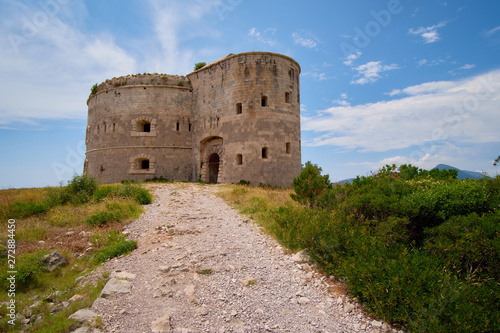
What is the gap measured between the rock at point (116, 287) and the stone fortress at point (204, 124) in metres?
12.8

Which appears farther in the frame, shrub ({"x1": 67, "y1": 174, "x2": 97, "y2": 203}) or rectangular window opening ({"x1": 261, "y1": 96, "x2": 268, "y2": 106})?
rectangular window opening ({"x1": 261, "y1": 96, "x2": 268, "y2": 106})

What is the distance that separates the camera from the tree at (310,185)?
32.4 ft

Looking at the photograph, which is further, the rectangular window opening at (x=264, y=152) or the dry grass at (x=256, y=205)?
the rectangular window opening at (x=264, y=152)

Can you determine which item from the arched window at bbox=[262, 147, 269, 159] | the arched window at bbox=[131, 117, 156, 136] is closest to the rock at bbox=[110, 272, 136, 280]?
the arched window at bbox=[262, 147, 269, 159]

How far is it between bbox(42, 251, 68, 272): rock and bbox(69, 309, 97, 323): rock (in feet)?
9.14

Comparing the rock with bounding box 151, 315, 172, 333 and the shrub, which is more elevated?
the shrub

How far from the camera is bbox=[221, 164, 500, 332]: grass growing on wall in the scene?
3.48 meters

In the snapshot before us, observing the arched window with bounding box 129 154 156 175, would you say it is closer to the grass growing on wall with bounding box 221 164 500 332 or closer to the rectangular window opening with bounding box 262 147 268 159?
the rectangular window opening with bounding box 262 147 268 159

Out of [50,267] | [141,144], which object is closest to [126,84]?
[141,144]

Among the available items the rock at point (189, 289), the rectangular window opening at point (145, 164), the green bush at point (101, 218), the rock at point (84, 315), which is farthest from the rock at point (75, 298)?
the rectangular window opening at point (145, 164)

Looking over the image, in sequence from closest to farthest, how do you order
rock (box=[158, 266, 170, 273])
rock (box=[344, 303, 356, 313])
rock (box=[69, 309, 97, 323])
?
rock (box=[69, 309, 97, 323]) → rock (box=[344, 303, 356, 313]) → rock (box=[158, 266, 170, 273])

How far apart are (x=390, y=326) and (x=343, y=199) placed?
3981 mm

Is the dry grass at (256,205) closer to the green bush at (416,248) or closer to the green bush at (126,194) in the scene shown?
the green bush at (416,248)

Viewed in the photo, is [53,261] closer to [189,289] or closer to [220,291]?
[189,289]
